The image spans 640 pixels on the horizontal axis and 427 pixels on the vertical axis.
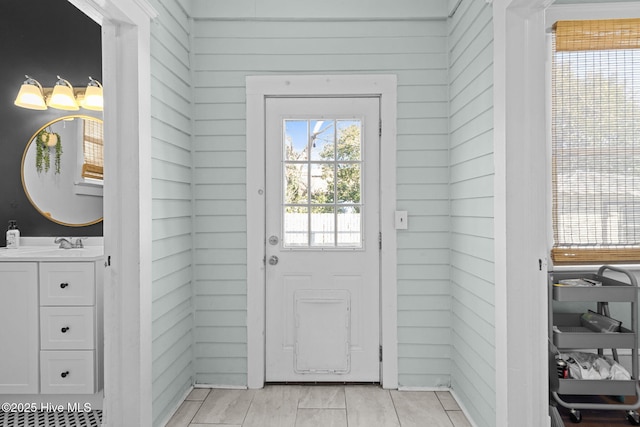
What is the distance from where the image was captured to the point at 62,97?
3033mm

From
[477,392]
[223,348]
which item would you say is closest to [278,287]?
[223,348]

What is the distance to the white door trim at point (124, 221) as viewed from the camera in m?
2.07

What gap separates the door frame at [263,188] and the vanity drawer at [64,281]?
0.96m

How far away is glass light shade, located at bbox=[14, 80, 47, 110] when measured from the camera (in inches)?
119

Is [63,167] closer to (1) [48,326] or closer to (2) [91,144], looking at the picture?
(2) [91,144]

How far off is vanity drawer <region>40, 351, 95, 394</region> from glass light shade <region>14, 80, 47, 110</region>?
5.60 feet

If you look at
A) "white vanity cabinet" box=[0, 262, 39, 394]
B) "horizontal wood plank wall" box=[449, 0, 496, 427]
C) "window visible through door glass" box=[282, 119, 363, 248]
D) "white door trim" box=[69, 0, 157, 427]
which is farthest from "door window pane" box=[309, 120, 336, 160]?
"white vanity cabinet" box=[0, 262, 39, 394]

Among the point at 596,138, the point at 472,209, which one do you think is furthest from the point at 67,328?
the point at 596,138

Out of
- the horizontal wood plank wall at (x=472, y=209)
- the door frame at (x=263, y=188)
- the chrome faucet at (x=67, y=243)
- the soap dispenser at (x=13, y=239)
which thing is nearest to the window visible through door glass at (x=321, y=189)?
the door frame at (x=263, y=188)

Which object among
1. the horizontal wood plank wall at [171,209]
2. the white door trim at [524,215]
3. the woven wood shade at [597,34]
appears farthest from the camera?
the woven wood shade at [597,34]

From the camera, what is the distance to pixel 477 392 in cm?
237

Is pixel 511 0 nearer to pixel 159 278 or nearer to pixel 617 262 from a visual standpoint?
pixel 617 262

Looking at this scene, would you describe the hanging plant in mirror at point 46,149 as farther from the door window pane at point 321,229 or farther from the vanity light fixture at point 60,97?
the door window pane at point 321,229

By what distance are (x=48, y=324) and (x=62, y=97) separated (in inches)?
61.4
